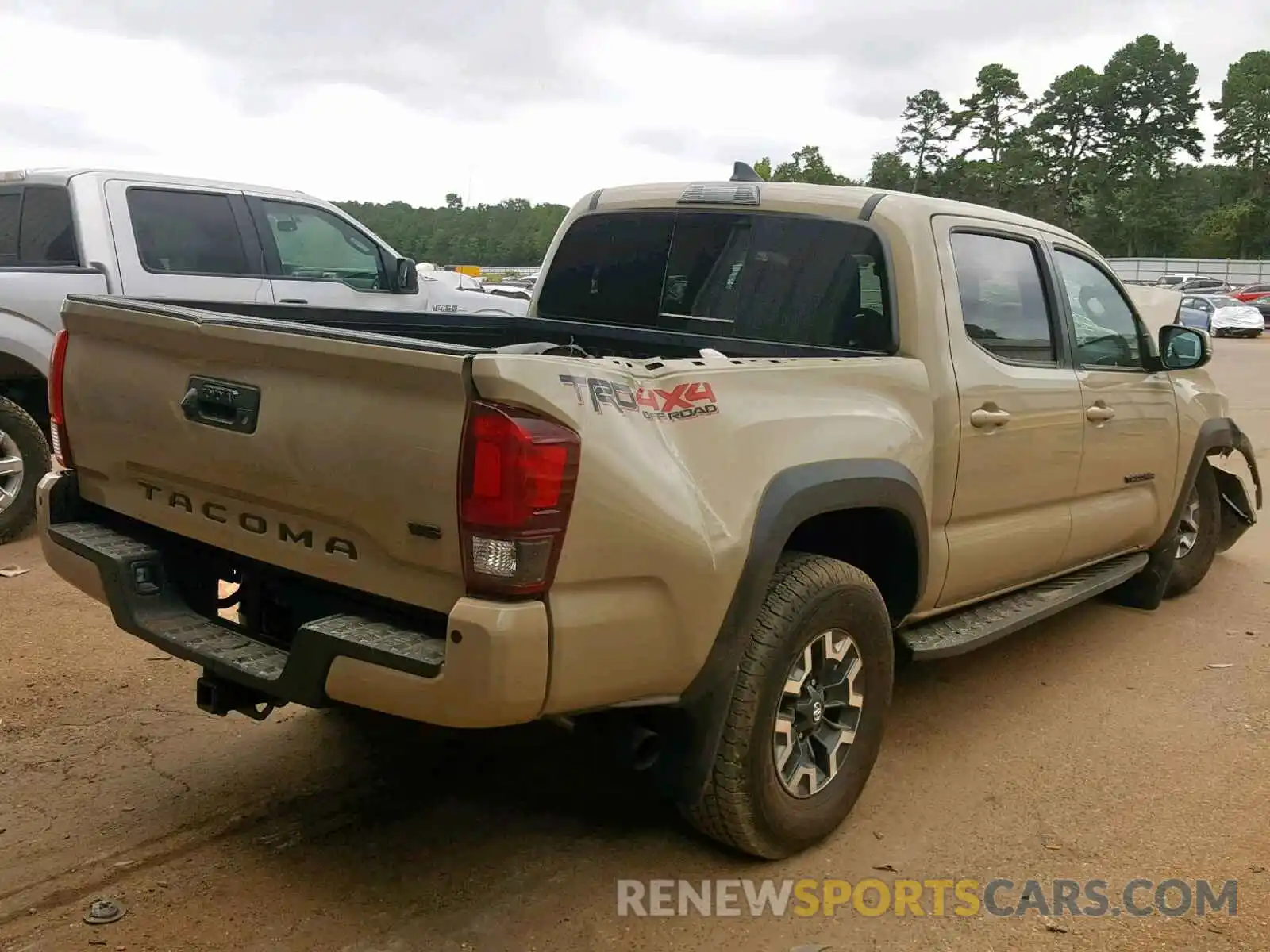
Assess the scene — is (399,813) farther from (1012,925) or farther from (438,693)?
(1012,925)

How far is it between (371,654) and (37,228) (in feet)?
18.8

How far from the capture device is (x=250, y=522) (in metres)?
2.98

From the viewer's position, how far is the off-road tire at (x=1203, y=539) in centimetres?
620

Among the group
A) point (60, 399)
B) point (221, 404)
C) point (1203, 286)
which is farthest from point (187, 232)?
point (1203, 286)

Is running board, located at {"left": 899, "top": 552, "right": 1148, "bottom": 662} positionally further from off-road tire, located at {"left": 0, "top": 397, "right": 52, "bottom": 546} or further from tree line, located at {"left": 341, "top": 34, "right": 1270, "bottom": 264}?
tree line, located at {"left": 341, "top": 34, "right": 1270, "bottom": 264}

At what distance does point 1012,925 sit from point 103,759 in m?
2.85

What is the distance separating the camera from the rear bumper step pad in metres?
2.63

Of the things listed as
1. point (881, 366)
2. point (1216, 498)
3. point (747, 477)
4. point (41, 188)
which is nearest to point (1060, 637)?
point (1216, 498)

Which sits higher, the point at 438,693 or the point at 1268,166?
the point at 1268,166

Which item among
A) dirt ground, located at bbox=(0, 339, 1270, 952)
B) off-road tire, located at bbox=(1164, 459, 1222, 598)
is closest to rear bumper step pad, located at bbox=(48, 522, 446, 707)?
dirt ground, located at bbox=(0, 339, 1270, 952)

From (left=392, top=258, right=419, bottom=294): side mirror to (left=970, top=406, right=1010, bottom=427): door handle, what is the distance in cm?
537

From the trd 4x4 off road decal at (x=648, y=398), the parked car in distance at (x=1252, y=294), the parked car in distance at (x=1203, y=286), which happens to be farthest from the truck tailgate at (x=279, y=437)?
the parked car in distance at (x=1203, y=286)

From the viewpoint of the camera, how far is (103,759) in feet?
12.6

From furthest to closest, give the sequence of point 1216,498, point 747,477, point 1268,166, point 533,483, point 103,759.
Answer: point 1268,166 < point 1216,498 < point 103,759 < point 747,477 < point 533,483
